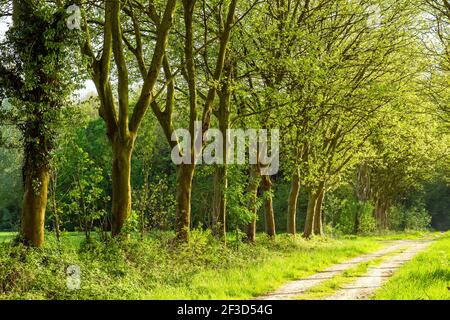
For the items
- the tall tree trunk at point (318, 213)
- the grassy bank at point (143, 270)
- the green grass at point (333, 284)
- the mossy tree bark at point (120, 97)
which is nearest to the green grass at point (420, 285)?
the green grass at point (333, 284)

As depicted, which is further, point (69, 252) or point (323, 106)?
point (323, 106)

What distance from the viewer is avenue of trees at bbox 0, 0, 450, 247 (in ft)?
43.6

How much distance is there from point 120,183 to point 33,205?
3484mm

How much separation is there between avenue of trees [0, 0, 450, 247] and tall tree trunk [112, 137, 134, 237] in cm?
3

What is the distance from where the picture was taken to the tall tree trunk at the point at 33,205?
1322 cm

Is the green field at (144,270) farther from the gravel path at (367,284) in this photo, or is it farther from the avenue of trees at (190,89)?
the gravel path at (367,284)

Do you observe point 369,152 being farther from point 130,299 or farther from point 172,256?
point 130,299

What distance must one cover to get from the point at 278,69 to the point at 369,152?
16312 mm

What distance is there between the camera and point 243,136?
75.4 feet

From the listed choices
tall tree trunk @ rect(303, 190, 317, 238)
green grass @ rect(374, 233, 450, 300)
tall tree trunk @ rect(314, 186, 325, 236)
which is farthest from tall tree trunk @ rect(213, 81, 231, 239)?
tall tree trunk @ rect(314, 186, 325, 236)

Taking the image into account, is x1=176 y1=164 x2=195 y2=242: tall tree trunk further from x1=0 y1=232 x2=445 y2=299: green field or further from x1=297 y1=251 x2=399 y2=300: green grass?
x1=297 y1=251 x2=399 y2=300: green grass

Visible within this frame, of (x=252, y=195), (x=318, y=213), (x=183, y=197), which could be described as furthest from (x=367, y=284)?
(x=318, y=213)
